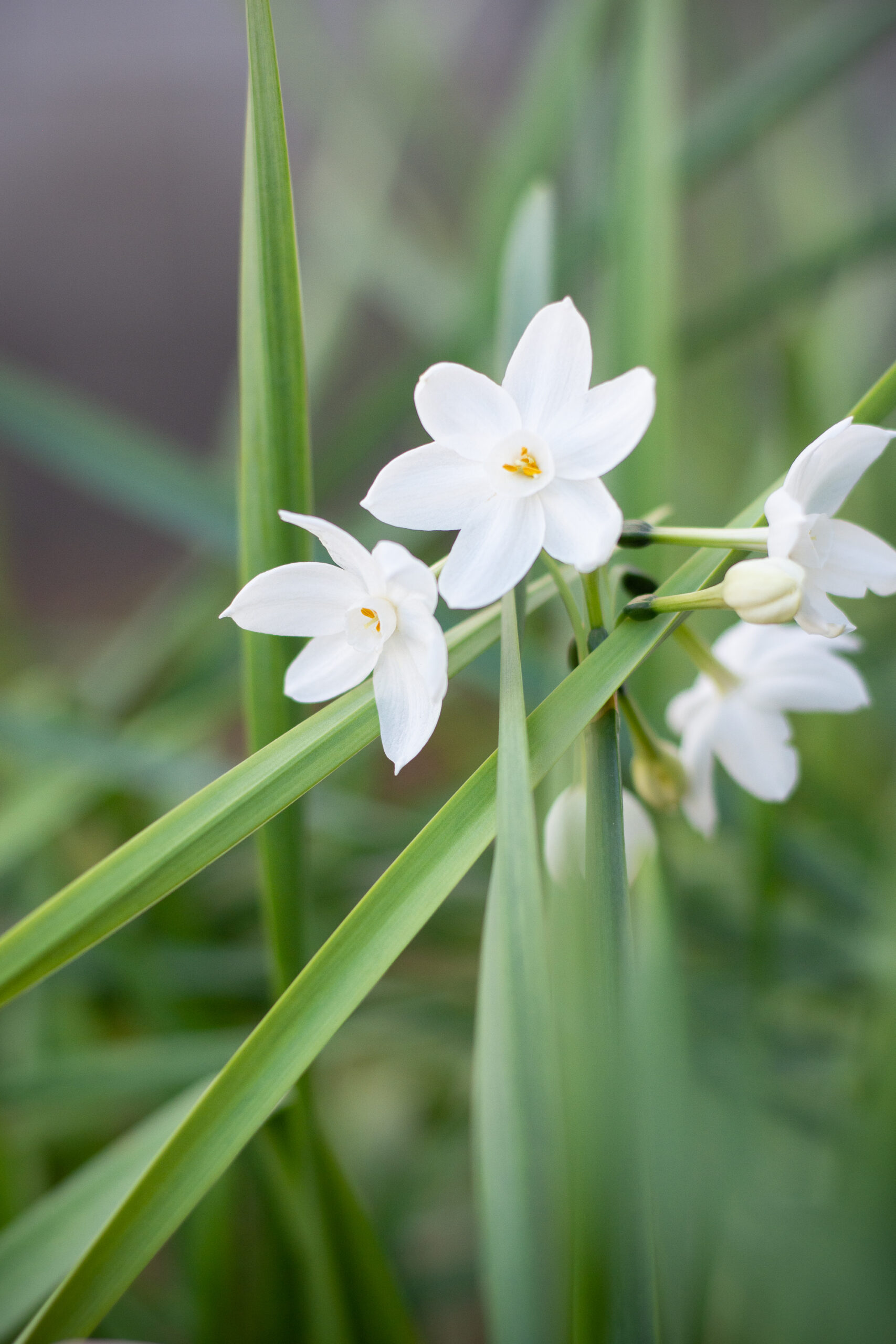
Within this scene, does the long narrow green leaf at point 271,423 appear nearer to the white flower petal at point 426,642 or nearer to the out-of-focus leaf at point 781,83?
the white flower petal at point 426,642

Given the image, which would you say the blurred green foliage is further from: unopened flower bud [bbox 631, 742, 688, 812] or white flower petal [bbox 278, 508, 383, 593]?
white flower petal [bbox 278, 508, 383, 593]

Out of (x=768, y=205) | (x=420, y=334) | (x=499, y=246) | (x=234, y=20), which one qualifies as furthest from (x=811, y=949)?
(x=234, y=20)

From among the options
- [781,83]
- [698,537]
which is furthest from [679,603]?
[781,83]

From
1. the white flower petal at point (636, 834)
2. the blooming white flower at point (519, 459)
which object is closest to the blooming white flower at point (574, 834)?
the white flower petal at point (636, 834)

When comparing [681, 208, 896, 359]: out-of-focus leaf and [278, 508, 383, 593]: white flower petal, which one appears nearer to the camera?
[278, 508, 383, 593]: white flower petal

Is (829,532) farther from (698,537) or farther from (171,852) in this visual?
(171,852)

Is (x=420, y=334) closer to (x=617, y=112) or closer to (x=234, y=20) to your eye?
(x=617, y=112)

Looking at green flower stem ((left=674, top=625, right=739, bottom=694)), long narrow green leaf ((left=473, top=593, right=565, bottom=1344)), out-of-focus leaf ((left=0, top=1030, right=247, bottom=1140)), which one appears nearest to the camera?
long narrow green leaf ((left=473, top=593, right=565, bottom=1344))

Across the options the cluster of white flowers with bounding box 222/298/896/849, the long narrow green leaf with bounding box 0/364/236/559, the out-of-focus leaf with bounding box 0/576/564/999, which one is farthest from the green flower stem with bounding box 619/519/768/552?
the long narrow green leaf with bounding box 0/364/236/559

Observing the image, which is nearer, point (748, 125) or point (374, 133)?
point (748, 125)
